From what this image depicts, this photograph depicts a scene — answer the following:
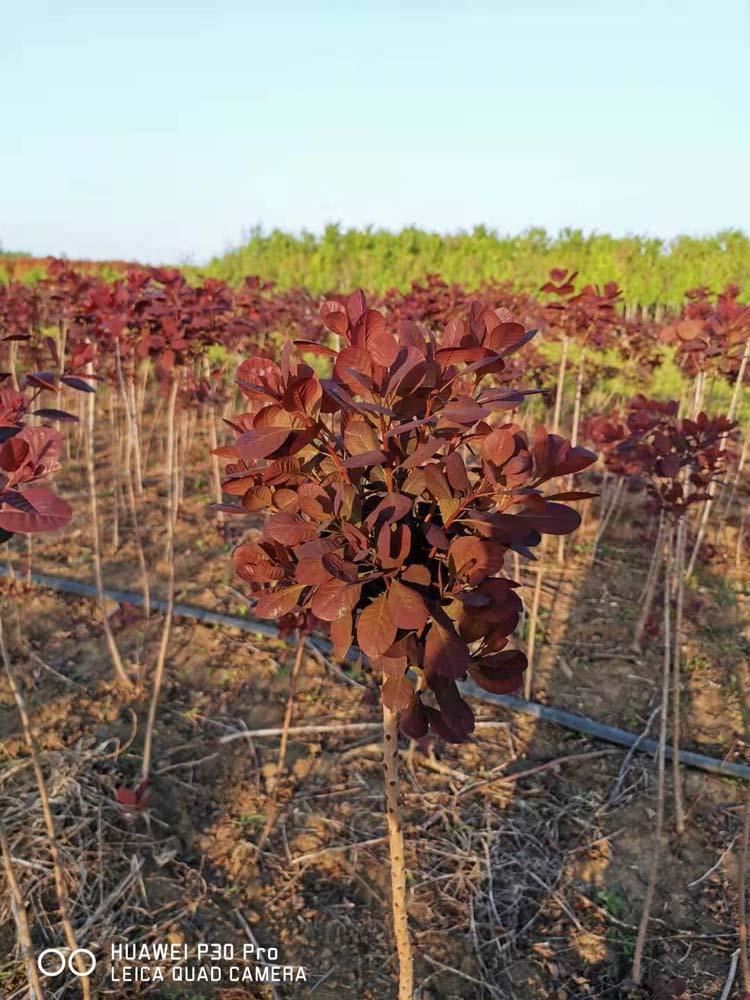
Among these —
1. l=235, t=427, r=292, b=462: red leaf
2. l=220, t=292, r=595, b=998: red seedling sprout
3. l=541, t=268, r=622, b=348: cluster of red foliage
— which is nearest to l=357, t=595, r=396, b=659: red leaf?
l=220, t=292, r=595, b=998: red seedling sprout

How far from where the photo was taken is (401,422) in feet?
3.96

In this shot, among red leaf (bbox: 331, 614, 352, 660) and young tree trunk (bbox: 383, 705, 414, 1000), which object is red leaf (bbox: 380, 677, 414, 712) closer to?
red leaf (bbox: 331, 614, 352, 660)

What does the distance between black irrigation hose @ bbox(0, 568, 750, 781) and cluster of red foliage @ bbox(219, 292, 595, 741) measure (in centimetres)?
129

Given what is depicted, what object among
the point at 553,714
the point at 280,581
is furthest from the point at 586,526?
the point at 280,581

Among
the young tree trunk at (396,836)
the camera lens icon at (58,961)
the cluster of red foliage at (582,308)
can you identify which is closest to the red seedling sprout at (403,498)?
the young tree trunk at (396,836)

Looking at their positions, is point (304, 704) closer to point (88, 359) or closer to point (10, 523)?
point (88, 359)

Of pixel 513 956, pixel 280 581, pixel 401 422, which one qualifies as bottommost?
pixel 513 956

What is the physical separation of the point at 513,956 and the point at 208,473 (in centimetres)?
532

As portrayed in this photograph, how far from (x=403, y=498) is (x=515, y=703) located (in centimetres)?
272

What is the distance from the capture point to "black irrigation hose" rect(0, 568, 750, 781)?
10.1ft

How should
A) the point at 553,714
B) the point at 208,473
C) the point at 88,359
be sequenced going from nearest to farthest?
the point at 88,359, the point at 553,714, the point at 208,473

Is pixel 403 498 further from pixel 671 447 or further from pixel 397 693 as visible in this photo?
pixel 671 447

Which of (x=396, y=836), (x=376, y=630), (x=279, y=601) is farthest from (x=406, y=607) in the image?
(x=396, y=836)

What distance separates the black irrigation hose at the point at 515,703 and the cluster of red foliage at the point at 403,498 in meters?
1.29
